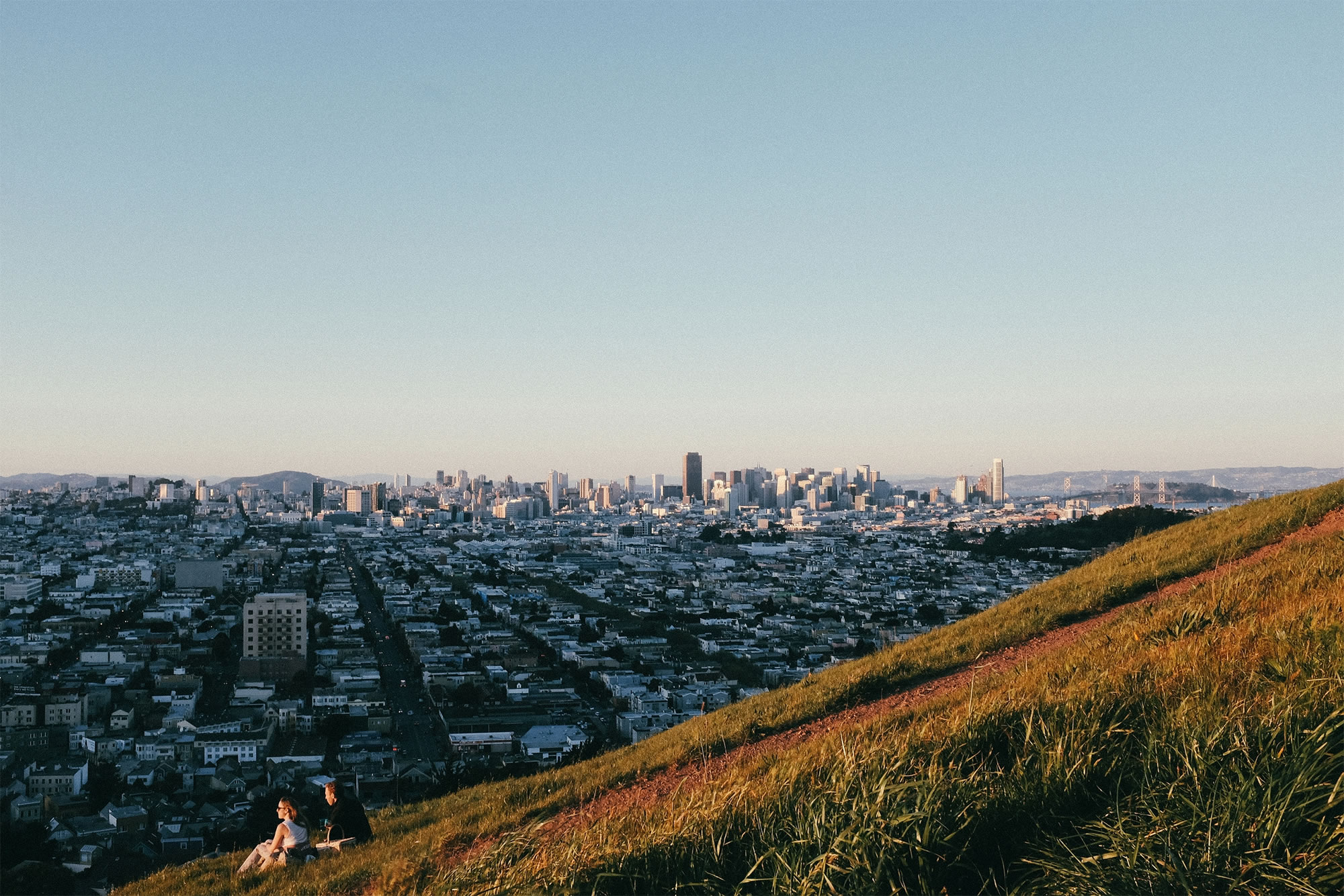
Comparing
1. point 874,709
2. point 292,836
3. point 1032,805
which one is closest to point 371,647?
point 292,836

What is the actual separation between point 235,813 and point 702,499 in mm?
94293

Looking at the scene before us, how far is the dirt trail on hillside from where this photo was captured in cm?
301

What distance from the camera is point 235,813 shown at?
12.7 meters

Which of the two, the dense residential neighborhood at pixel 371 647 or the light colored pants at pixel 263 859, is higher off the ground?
the light colored pants at pixel 263 859

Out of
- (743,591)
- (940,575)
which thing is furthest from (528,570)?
(940,575)

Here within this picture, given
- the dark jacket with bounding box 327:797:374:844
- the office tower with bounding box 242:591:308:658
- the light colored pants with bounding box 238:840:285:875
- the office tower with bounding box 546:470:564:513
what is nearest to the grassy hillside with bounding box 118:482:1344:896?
the light colored pants with bounding box 238:840:285:875

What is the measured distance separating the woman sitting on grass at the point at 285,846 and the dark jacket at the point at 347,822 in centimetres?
11

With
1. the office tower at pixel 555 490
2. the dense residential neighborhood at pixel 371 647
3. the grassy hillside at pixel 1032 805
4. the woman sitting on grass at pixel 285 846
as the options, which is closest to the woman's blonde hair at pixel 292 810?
the woman sitting on grass at pixel 285 846

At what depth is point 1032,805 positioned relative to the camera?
192 cm

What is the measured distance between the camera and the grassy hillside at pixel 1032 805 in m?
1.64

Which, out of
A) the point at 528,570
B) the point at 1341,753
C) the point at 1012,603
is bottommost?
the point at 528,570

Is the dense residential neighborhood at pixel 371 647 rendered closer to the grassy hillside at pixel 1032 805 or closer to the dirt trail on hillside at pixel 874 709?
the dirt trail on hillside at pixel 874 709

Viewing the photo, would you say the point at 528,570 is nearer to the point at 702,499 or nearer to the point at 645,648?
the point at 645,648

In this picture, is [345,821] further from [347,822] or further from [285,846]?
[285,846]
